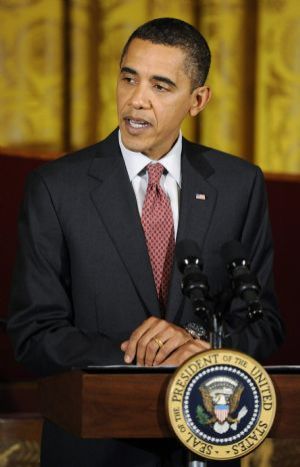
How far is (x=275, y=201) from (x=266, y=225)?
1.09 m

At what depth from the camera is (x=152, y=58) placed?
184 centimetres

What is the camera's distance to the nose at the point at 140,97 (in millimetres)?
1816

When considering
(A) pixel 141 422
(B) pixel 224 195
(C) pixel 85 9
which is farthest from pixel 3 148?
(A) pixel 141 422

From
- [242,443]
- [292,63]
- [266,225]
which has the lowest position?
[242,443]

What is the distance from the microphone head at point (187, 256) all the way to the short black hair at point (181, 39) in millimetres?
470

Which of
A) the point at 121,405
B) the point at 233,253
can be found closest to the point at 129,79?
the point at 233,253

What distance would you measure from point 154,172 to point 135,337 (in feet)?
1.20

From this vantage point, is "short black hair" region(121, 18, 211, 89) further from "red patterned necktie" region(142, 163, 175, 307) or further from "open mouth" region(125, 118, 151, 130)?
"red patterned necktie" region(142, 163, 175, 307)

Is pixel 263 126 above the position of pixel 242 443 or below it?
above

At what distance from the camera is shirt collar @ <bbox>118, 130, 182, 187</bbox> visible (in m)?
1.88

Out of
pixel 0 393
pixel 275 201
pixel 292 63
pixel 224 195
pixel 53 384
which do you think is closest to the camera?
pixel 53 384

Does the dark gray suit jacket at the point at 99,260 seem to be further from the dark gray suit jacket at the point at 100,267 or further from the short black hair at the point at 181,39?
the short black hair at the point at 181,39

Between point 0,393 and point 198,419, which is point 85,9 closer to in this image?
point 0,393

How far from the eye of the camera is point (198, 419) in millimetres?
1408
